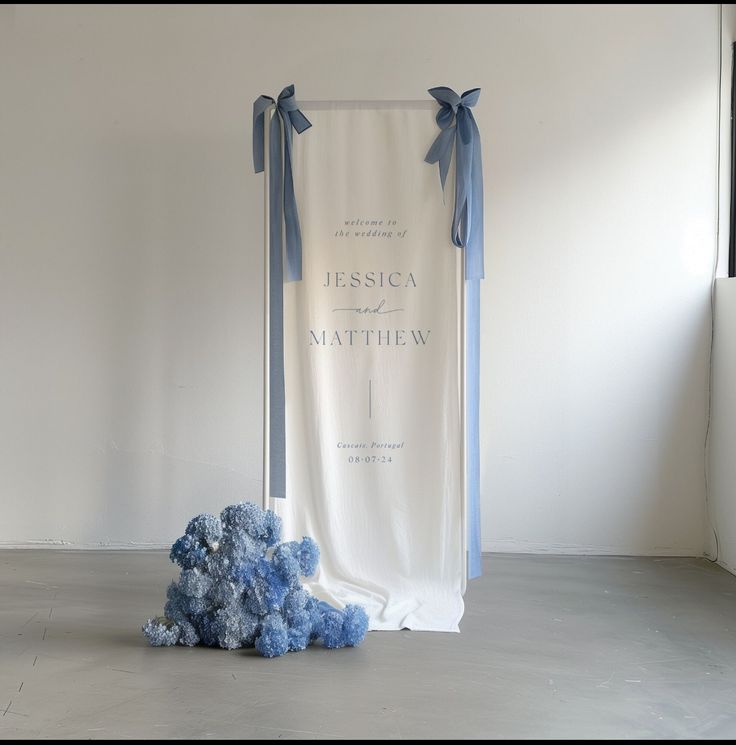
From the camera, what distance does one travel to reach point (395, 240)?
388 cm

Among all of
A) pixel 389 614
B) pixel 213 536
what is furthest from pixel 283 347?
pixel 389 614

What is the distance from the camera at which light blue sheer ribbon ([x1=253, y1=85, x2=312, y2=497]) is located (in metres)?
3.85

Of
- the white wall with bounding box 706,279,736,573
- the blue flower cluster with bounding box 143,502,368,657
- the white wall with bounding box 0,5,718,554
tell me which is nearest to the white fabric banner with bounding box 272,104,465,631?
the blue flower cluster with bounding box 143,502,368,657

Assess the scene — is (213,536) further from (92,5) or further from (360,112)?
(92,5)

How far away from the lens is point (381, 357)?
388 cm

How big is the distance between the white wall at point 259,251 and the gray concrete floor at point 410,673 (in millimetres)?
768

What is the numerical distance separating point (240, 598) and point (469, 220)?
166 cm

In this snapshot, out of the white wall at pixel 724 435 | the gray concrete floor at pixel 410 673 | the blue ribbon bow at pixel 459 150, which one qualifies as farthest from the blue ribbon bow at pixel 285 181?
the white wall at pixel 724 435

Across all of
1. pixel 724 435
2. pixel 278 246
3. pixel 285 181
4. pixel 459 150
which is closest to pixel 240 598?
pixel 278 246

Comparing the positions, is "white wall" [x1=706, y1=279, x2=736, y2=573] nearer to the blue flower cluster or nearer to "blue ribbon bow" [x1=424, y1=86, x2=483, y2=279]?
"blue ribbon bow" [x1=424, y1=86, x2=483, y2=279]

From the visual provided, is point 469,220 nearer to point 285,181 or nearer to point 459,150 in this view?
point 459,150

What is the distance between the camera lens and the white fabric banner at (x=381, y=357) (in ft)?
12.7

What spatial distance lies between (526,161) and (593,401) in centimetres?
127

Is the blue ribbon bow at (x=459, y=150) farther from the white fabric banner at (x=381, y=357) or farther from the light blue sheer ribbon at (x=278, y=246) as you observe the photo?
the light blue sheer ribbon at (x=278, y=246)
